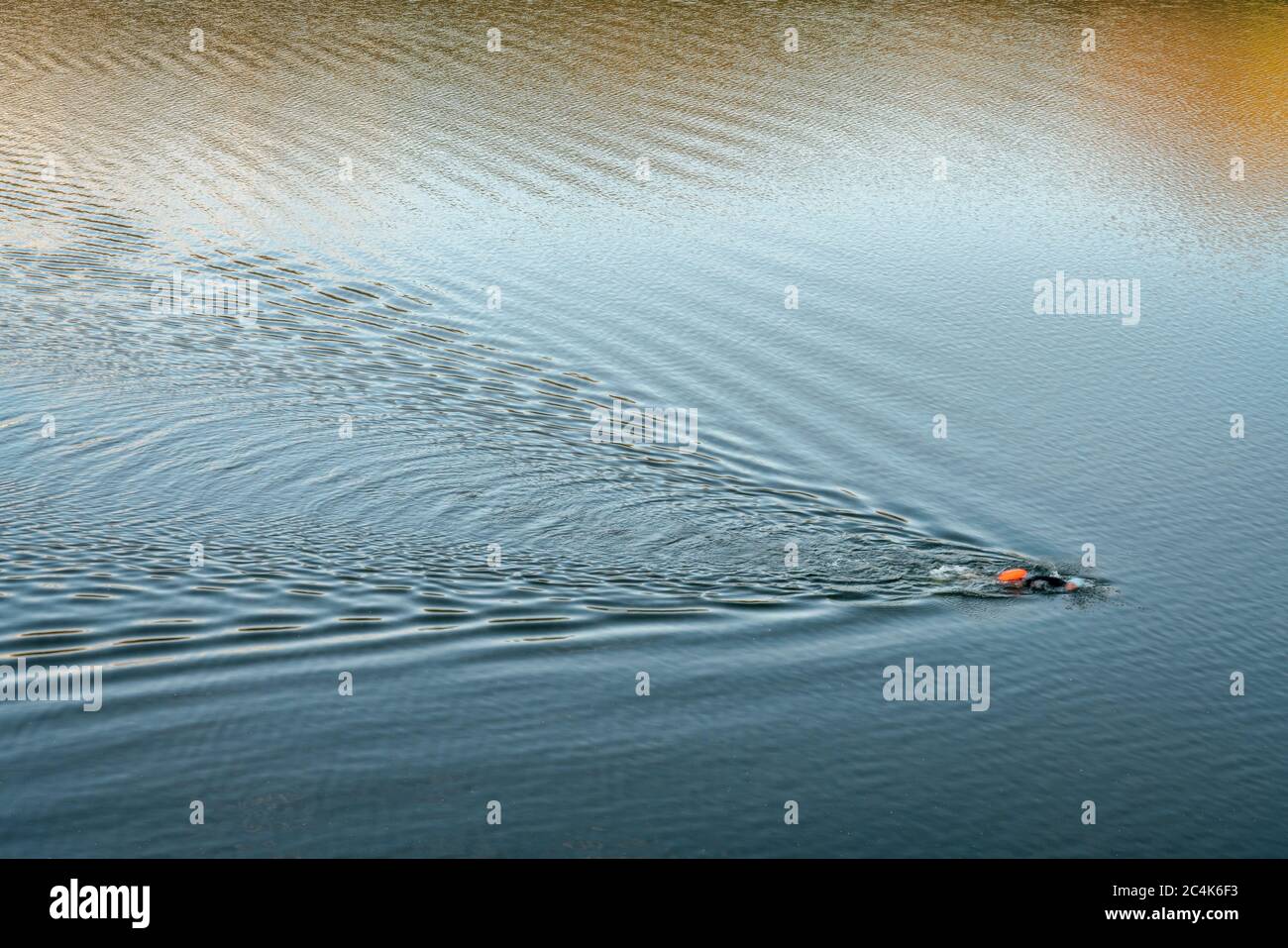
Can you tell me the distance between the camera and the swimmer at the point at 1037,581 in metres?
18.8

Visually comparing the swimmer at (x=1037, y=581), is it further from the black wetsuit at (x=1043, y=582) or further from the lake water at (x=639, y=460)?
the lake water at (x=639, y=460)

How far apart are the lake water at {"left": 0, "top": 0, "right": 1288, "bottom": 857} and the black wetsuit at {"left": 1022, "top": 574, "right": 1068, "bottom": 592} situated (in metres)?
0.28

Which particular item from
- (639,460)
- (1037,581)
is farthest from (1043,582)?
(639,460)

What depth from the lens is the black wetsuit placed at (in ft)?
61.7

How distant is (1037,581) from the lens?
18.8 metres

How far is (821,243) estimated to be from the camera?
1153 inches

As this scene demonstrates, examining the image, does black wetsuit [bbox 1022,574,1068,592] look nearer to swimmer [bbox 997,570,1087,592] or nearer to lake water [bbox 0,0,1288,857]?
swimmer [bbox 997,570,1087,592]

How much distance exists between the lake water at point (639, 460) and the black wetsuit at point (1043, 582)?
282mm

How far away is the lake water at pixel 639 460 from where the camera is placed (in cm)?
1572

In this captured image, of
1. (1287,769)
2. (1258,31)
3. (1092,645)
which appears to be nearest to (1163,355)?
(1092,645)

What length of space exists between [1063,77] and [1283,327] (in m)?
14.0

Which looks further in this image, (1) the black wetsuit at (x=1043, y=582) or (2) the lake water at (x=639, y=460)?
→ (1) the black wetsuit at (x=1043, y=582)

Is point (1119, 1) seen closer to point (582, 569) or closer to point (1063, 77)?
point (1063, 77)

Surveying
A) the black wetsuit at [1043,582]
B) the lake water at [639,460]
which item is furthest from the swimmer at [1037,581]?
the lake water at [639,460]
